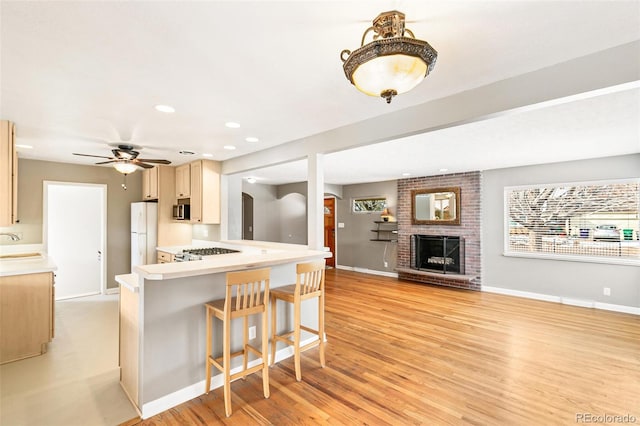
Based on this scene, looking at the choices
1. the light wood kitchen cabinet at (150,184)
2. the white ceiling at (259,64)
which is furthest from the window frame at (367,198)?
the light wood kitchen cabinet at (150,184)

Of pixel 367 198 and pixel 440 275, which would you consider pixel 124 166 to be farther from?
pixel 440 275

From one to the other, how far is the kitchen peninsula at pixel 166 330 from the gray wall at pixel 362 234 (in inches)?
217

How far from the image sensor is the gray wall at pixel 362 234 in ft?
25.3

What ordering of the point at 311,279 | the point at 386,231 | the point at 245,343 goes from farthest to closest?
the point at 386,231 < the point at 311,279 < the point at 245,343

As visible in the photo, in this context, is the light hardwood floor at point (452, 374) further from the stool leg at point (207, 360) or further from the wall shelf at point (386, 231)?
the wall shelf at point (386, 231)

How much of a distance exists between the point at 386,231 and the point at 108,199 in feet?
20.2

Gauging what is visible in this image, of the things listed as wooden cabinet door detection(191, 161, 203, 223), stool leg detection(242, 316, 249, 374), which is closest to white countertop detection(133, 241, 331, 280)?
stool leg detection(242, 316, 249, 374)

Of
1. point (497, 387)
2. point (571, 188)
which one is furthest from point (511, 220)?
point (497, 387)

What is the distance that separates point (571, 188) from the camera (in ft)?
17.2

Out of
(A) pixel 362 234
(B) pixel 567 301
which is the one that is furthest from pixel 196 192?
(B) pixel 567 301

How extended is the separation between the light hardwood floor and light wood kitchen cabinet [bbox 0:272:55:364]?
2.04 m

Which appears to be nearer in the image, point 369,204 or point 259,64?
point 259,64

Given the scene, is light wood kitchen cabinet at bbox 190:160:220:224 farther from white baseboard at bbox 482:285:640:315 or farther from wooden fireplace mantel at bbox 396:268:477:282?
white baseboard at bbox 482:285:640:315

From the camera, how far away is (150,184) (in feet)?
19.0
